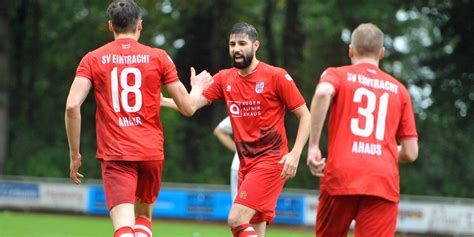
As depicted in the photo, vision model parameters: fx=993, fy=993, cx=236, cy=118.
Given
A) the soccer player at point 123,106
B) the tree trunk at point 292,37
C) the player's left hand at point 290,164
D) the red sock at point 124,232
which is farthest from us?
the tree trunk at point 292,37

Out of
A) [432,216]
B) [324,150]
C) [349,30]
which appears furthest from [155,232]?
[349,30]

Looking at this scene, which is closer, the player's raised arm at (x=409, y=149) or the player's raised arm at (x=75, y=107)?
the player's raised arm at (x=409, y=149)

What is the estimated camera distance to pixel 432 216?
22.8 metres

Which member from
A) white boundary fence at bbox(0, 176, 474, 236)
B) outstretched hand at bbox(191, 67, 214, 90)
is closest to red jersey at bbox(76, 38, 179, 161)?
outstretched hand at bbox(191, 67, 214, 90)

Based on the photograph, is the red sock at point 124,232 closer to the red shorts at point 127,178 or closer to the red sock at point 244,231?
the red shorts at point 127,178

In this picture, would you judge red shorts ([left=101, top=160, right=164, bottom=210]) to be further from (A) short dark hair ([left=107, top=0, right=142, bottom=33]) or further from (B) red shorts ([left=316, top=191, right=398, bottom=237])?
(B) red shorts ([left=316, top=191, right=398, bottom=237])

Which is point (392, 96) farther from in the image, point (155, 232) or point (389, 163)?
point (155, 232)

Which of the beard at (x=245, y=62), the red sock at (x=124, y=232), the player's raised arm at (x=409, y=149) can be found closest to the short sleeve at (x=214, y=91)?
the beard at (x=245, y=62)

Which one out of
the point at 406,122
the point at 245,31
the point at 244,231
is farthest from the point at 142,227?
the point at 406,122

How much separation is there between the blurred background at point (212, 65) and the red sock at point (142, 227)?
2029cm

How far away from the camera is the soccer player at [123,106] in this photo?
8078 mm

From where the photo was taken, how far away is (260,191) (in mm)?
9109

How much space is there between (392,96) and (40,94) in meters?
27.7

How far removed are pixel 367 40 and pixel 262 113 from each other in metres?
2.30
